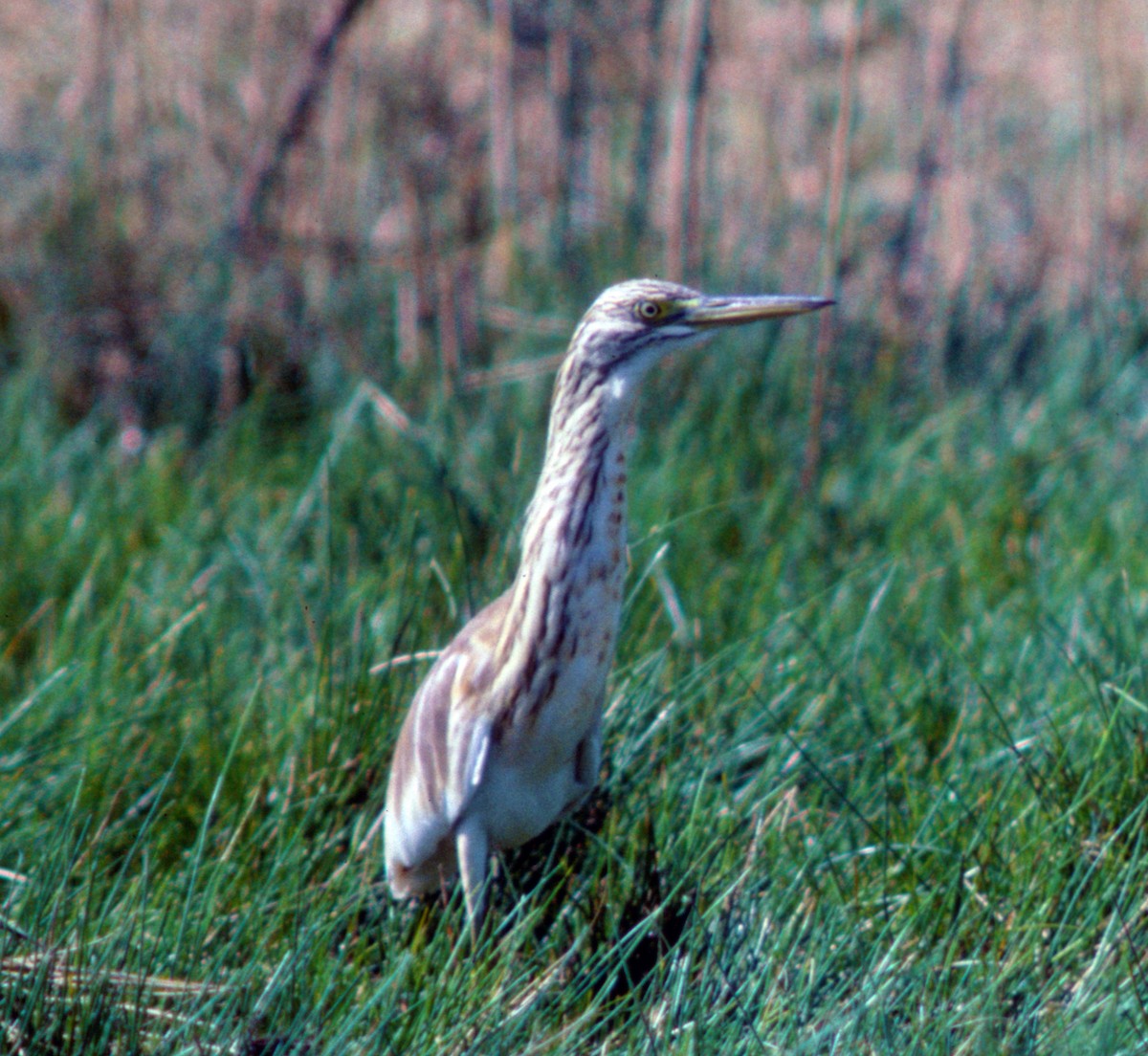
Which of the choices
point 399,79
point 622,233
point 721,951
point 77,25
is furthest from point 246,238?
point 721,951

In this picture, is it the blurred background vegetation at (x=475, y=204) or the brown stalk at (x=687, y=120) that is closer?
the brown stalk at (x=687, y=120)

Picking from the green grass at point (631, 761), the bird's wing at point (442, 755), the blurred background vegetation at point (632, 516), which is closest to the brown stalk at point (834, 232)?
the blurred background vegetation at point (632, 516)

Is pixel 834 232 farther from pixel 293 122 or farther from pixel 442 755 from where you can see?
pixel 442 755

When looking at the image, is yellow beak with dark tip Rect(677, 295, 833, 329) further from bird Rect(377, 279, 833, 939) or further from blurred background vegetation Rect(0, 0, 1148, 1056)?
blurred background vegetation Rect(0, 0, 1148, 1056)

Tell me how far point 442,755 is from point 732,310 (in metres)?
0.98

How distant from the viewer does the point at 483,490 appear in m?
4.39

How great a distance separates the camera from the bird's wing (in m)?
2.72

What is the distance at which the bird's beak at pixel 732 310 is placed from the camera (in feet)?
8.46

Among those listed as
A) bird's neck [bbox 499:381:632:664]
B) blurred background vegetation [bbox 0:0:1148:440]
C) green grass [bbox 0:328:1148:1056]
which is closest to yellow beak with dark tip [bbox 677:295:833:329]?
bird's neck [bbox 499:381:632:664]

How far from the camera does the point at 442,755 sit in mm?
2785

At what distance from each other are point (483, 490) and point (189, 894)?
206 cm

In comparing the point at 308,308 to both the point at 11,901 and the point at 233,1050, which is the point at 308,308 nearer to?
the point at 11,901

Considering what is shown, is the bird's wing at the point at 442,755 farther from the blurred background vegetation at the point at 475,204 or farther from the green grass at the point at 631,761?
the blurred background vegetation at the point at 475,204

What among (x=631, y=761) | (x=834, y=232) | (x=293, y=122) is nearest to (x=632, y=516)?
(x=834, y=232)
